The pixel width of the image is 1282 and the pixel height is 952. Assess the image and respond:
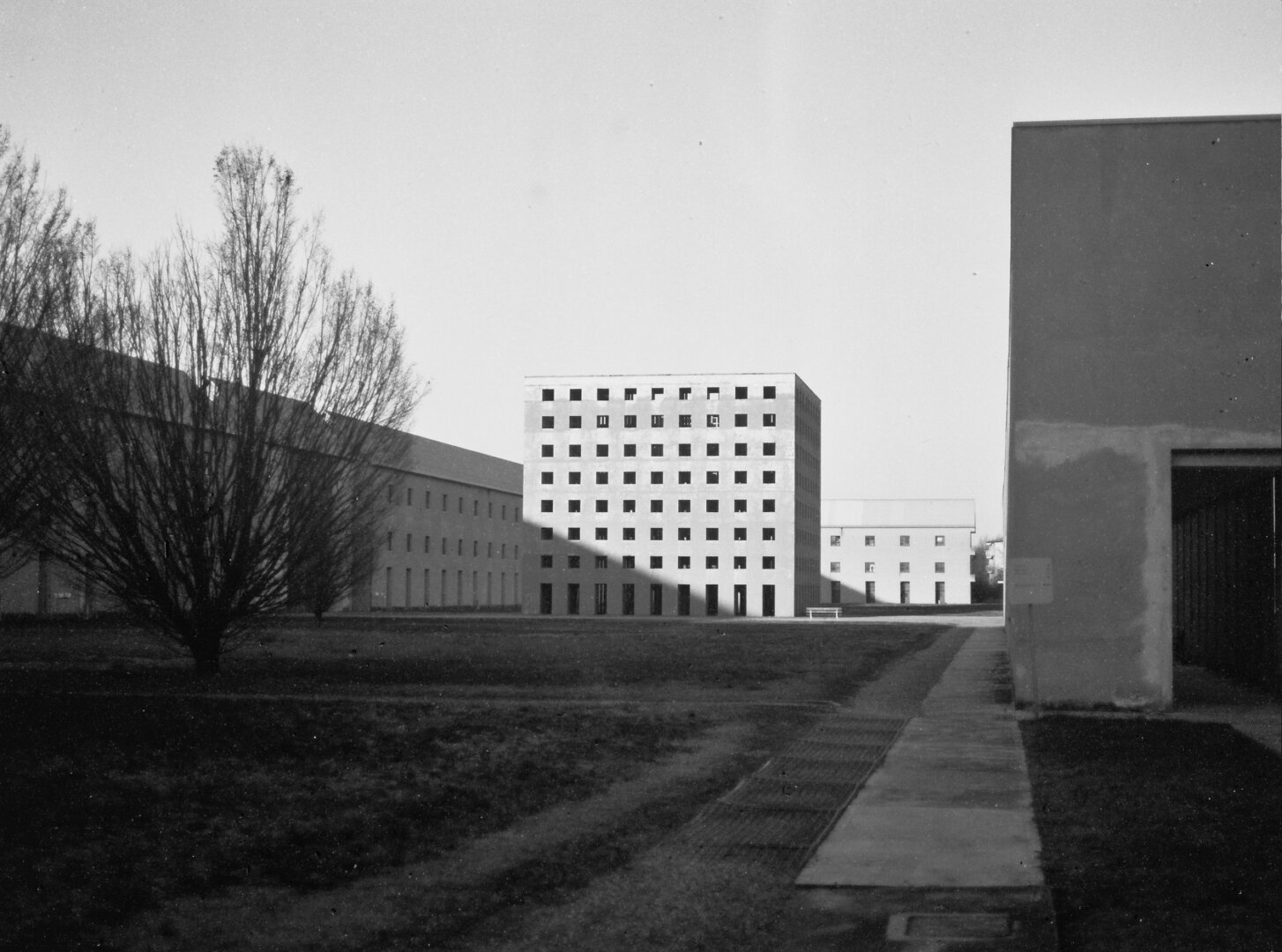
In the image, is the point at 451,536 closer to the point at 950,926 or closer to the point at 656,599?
the point at 656,599

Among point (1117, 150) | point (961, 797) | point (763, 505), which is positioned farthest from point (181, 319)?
point (763, 505)

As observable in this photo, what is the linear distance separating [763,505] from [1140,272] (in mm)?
79252

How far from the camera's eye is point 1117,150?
2042 cm

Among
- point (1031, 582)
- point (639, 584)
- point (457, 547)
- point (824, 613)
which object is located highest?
point (457, 547)

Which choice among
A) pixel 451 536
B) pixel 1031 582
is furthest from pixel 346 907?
pixel 451 536

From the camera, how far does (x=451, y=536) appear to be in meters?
106

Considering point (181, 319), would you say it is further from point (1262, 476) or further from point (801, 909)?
point (801, 909)

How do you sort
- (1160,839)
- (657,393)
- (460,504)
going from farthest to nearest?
(460,504) < (657,393) < (1160,839)

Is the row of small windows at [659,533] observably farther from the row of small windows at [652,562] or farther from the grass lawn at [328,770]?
the grass lawn at [328,770]

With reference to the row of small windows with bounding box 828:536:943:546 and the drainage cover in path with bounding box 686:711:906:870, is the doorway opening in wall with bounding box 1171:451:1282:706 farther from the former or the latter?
the row of small windows with bounding box 828:536:943:546

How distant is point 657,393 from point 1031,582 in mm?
82195

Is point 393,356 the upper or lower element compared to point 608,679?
upper

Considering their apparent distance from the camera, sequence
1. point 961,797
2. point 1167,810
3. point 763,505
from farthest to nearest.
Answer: point 763,505, point 961,797, point 1167,810

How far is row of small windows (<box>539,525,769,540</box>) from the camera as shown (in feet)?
326
